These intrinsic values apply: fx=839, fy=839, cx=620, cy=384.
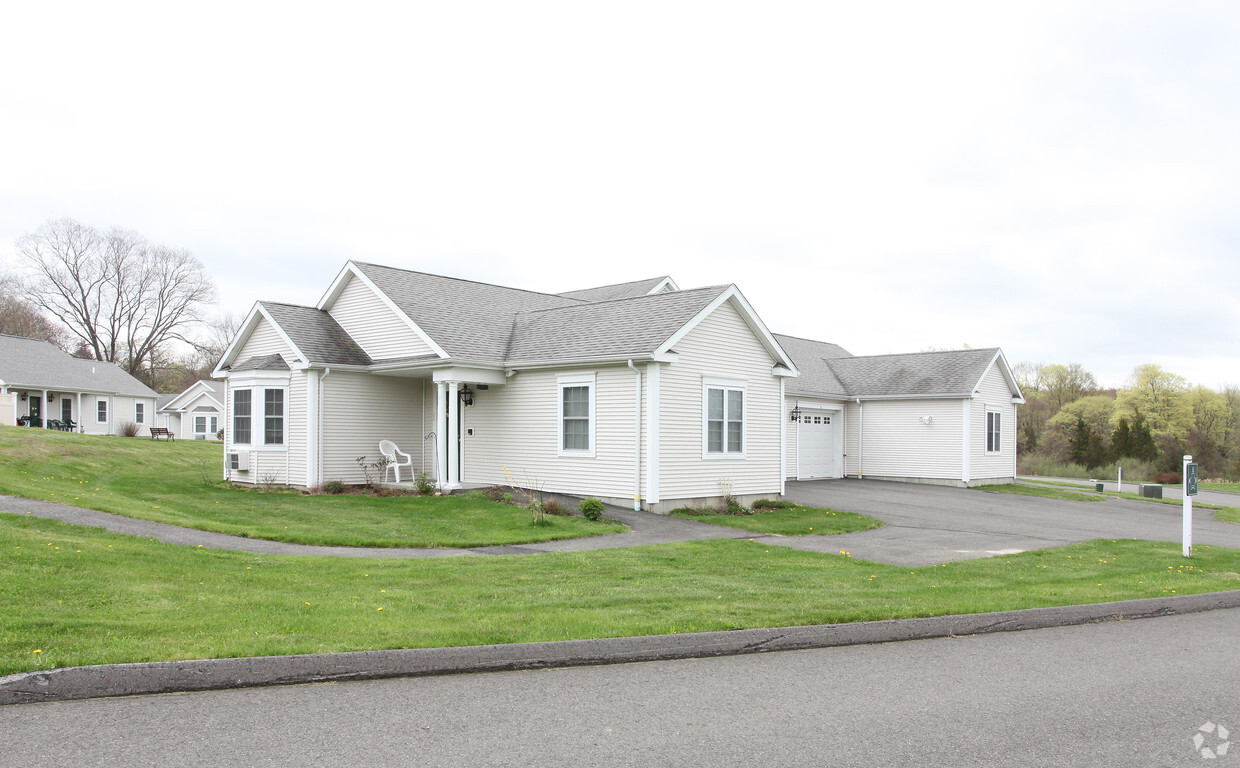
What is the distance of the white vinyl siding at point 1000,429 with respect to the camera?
28.9m

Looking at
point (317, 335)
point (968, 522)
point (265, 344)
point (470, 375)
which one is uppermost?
point (317, 335)

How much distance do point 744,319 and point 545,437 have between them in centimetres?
556

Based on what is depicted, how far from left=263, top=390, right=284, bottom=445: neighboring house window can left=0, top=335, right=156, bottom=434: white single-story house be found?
24.3 metres

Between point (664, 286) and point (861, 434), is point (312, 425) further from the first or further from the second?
point (861, 434)

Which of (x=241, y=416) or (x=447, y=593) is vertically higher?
(x=241, y=416)

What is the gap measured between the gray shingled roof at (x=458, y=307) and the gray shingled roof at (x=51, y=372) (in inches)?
1171

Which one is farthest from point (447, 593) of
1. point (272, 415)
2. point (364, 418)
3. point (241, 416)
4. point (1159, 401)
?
point (1159, 401)

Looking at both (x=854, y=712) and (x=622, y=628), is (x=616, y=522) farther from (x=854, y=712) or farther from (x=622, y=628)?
(x=854, y=712)

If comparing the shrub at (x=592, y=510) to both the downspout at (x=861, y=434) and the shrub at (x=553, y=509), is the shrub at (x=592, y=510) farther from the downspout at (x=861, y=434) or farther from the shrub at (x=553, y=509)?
the downspout at (x=861, y=434)

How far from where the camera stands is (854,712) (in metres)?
5.73

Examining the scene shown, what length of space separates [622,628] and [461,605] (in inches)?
71.7

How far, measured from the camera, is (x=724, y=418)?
1956 centimetres

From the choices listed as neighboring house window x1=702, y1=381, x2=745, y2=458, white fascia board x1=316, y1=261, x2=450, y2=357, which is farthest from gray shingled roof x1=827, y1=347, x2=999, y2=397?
white fascia board x1=316, y1=261, x2=450, y2=357

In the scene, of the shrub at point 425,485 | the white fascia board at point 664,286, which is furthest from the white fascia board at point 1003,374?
the shrub at point 425,485
